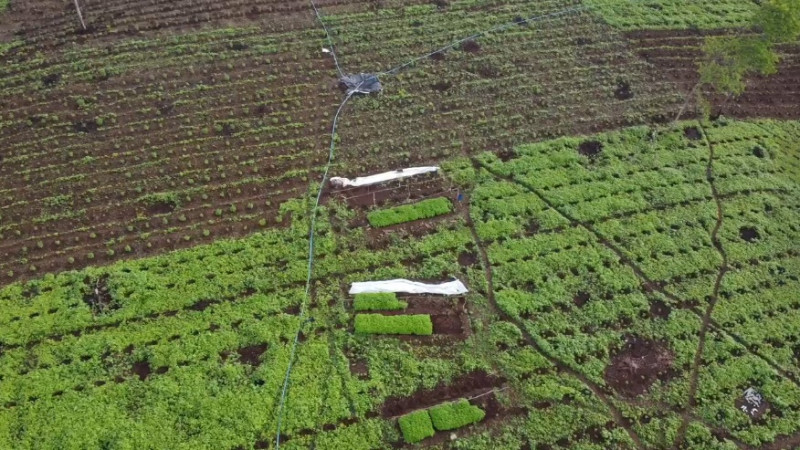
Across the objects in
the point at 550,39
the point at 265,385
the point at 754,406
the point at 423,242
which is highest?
Answer: the point at 550,39

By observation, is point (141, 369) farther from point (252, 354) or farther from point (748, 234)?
point (748, 234)

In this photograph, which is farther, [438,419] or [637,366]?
[637,366]

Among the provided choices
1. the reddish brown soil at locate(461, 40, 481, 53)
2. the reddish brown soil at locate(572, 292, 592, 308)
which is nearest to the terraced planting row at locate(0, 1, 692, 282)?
the reddish brown soil at locate(461, 40, 481, 53)

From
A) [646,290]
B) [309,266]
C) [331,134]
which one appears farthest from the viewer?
[331,134]

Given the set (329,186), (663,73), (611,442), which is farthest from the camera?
(663,73)

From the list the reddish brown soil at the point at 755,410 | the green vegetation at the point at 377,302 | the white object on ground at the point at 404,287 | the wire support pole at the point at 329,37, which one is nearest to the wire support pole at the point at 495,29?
the wire support pole at the point at 329,37

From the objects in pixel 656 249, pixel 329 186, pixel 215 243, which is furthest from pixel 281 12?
pixel 656 249

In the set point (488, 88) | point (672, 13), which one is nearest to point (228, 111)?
point (488, 88)

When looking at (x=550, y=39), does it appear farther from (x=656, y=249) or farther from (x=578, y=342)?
(x=578, y=342)
